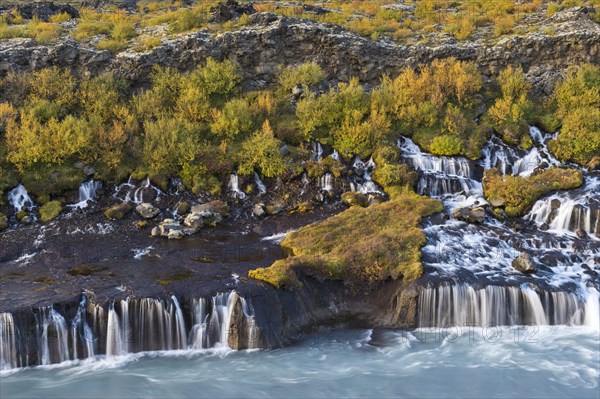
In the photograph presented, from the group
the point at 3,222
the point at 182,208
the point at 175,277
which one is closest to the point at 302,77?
the point at 182,208

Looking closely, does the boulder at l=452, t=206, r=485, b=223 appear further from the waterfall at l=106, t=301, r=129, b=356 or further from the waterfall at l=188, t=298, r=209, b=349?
the waterfall at l=106, t=301, r=129, b=356

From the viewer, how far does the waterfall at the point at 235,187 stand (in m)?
27.5

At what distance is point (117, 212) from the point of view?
25.1 meters

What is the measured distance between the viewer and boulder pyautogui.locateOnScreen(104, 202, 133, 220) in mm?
25047

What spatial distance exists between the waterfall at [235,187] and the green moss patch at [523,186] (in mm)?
13348

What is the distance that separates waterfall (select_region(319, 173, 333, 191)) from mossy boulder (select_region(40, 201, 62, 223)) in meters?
13.9

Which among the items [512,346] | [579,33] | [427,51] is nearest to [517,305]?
[512,346]

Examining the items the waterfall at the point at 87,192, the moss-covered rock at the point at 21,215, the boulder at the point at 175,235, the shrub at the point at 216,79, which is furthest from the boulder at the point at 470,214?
the moss-covered rock at the point at 21,215

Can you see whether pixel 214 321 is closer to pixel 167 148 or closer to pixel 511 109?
pixel 167 148

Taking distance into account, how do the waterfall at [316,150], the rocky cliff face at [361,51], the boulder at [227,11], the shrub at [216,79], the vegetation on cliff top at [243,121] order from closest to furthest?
the vegetation on cliff top at [243,121] < the waterfall at [316,150] < the shrub at [216,79] < the rocky cliff face at [361,51] < the boulder at [227,11]

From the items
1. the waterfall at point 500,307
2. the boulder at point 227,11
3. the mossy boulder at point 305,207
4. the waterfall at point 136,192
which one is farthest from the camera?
the boulder at point 227,11

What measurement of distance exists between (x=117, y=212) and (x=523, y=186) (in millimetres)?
20892

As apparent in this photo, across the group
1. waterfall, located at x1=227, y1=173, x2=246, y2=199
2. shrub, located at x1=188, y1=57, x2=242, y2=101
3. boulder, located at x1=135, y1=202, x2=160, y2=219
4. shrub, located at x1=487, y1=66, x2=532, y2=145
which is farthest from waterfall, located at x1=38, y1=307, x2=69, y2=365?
shrub, located at x1=487, y1=66, x2=532, y2=145

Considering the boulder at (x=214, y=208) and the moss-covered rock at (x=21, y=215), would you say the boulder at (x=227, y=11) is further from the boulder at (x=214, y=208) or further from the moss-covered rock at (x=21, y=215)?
the moss-covered rock at (x=21, y=215)
